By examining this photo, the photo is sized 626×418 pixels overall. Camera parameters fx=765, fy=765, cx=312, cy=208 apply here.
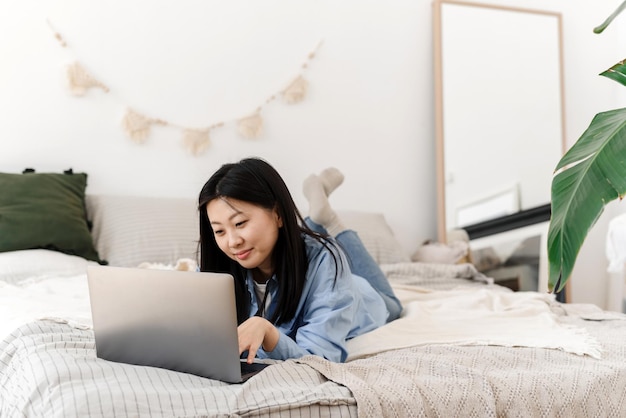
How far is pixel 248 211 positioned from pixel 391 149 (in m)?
2.09

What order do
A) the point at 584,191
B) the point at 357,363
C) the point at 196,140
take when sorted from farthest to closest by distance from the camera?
the point at 196,140, the point at 357,363, the point at 584,191

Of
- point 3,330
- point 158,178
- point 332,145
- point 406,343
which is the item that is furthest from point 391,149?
point 3,330

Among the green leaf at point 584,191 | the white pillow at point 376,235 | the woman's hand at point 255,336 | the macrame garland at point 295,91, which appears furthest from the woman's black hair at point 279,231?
the macrame garland at point 295,91

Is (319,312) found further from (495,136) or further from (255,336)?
(495,136)

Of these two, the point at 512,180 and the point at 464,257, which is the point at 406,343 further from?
the point at 512,180

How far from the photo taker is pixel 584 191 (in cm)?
102

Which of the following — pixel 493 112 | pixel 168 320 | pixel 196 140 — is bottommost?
pixel 168 320

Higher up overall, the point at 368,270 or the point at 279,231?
the point at 279,231

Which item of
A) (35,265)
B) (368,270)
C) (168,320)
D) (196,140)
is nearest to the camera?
(168,320)

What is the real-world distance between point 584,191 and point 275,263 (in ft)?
2.65

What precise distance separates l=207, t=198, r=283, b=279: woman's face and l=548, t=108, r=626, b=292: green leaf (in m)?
0.70

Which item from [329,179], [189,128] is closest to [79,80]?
[189,128]

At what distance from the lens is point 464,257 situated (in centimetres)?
347

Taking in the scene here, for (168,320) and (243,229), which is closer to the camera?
(168,320)
